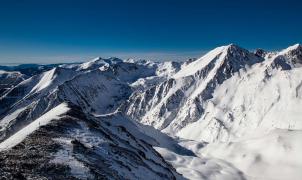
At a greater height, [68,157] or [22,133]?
[68,157]

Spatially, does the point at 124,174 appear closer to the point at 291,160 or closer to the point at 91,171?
the point at 91,171

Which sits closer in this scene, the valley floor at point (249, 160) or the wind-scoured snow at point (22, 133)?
the wind-scoured snow at point (22, 133)

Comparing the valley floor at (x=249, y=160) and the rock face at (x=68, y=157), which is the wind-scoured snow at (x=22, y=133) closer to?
the rock face at (x=68, y=157)

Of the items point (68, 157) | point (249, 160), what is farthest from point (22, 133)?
point (249, 160)

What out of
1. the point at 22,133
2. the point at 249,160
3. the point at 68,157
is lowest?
the point at 249,160

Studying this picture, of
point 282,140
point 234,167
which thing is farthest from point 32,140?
point 282,140

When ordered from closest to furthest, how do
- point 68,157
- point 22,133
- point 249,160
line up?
1. point 68,157
2. point 22,133
3. point 249,160

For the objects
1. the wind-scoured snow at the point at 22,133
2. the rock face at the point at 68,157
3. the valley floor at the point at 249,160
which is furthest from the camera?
the valley floor at the point at 249,160

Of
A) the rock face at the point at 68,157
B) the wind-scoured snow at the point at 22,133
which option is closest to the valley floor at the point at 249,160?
the rock face at the point at 68,157

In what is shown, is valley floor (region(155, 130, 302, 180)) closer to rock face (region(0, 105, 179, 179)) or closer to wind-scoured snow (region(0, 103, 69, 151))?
rock face (region(0, 105, 179, 179))

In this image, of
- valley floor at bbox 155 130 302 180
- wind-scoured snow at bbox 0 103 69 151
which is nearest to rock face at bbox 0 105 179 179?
wind-scoured snow at bbox 0 103 69 151

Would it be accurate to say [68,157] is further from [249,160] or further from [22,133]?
[249,160]
